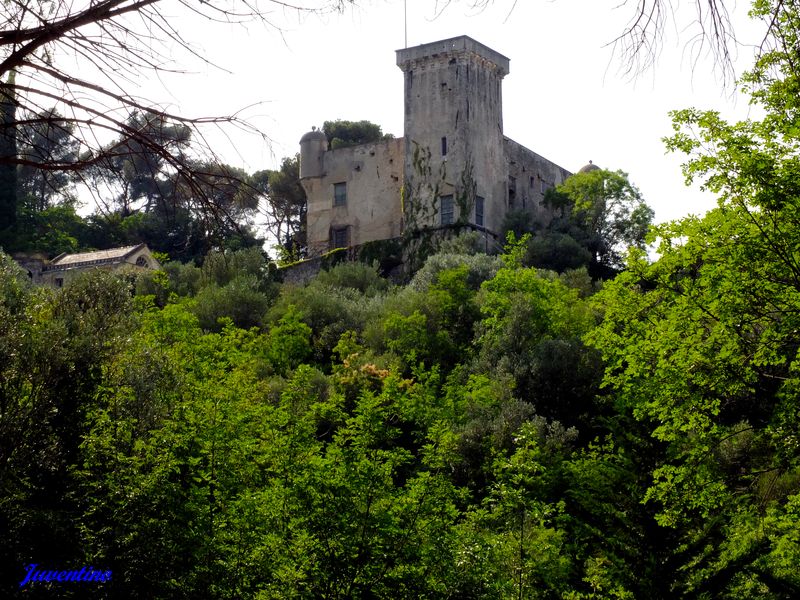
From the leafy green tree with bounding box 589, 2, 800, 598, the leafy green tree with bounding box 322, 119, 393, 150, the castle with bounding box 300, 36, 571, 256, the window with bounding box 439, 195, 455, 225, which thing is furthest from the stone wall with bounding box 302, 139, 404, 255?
the leafy green tree with bounding box 589, 2, 800, 598

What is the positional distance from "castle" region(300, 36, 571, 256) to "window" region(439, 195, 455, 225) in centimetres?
4

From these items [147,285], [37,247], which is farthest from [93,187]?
[37,247]

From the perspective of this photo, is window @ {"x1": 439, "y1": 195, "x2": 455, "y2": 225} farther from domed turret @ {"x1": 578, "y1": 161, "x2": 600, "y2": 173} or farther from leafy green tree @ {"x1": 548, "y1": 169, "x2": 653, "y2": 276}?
domed turret @ {"x1": 578, "y1": 161, "x2": 600, "y2": 173}

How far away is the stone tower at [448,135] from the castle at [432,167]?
0.15 ft

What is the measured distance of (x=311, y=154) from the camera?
58094 millimetres

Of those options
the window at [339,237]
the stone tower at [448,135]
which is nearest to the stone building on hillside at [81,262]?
the window at [339,237]

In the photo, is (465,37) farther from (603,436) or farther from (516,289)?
(603,436)

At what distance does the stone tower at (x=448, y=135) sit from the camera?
53031mm

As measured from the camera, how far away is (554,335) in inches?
1575

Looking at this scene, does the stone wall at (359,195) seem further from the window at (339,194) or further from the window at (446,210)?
the window at (446,210)

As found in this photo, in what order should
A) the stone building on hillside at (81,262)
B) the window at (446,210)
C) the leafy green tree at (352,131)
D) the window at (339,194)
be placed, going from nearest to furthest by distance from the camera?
the window at (446,210) < the stone building on hillside at (81,262) < the window at (339,194) < the leafy green tree at (352,131)

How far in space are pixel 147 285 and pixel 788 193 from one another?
3656cm

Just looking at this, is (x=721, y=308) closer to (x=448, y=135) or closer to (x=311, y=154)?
(x=448, y=135)
